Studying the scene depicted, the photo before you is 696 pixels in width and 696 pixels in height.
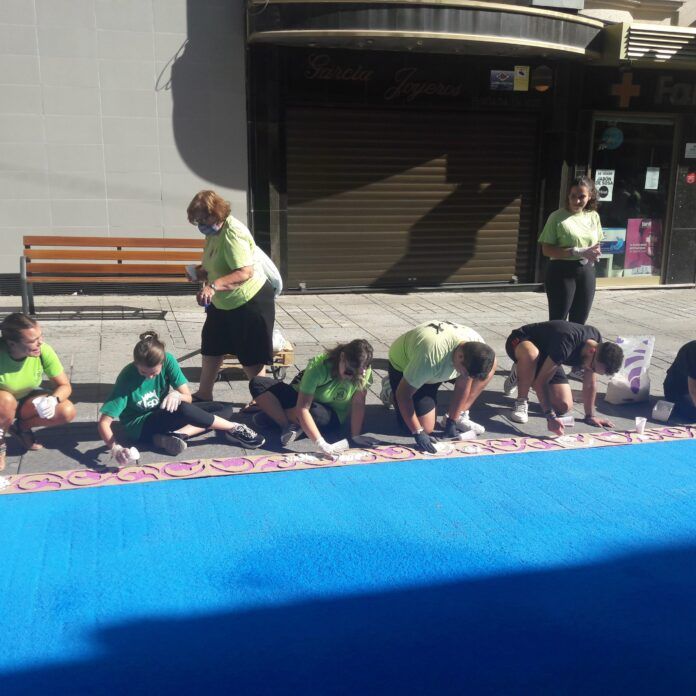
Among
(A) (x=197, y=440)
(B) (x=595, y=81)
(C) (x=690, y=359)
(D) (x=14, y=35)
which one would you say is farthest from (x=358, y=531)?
(B) (x=595, y=81)

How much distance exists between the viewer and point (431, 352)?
4.90m

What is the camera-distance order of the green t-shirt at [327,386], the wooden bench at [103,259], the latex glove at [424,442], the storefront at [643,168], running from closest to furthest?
the green t-shirt at [327,386], the latex glove at [424,442], the wooden bench at [103,259], the storefront at [643,168]

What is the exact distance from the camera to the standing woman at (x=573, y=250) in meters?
6.34

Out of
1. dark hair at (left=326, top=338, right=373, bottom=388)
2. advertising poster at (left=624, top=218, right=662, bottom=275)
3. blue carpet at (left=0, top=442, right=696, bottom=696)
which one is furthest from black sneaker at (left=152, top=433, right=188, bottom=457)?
advertising poster at (left=624, top=218, right=662, bottom=275)

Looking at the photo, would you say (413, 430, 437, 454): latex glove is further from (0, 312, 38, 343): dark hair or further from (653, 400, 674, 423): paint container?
(0, 312, 38, 343): dark hair

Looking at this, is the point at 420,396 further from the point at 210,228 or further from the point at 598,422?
the point at 210,228

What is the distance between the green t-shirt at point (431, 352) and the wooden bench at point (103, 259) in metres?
4.60

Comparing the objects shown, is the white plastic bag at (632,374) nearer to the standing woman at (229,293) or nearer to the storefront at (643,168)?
the standing woman at (229,293)

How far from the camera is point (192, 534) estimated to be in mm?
3838

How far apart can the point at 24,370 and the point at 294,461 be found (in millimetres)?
1728

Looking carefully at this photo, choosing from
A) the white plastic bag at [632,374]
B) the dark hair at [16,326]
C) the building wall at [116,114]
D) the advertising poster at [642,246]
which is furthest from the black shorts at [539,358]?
the advertising poster at [642,246]

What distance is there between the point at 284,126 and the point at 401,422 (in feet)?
20.1

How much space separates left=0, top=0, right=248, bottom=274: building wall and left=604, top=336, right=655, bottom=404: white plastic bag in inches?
234

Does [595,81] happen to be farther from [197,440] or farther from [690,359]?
[197,440]
